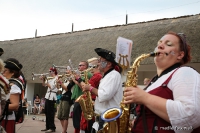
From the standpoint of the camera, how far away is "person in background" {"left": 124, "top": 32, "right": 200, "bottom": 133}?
202 cm

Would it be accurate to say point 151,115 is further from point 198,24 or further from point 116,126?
point 198,24

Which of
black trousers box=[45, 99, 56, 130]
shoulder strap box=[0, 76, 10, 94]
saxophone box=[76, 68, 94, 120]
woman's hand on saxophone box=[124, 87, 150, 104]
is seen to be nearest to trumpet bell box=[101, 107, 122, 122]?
woman's hand on saxophone box=[124, 87, 150, 104]

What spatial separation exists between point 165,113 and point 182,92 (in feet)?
0.64

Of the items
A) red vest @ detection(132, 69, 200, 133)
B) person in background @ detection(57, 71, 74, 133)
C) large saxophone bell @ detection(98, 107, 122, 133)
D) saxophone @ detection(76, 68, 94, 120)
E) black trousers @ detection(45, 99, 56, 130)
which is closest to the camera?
red vest @ detection(132, 69, 200, 133)

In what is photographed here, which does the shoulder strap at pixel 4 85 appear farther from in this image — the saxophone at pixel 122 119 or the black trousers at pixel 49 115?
the black trousers at pixel 49 115

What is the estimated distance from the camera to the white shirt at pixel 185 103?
78.7 inches

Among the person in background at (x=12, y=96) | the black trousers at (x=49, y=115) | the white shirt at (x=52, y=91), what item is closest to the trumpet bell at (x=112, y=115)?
the person in background at (x=12, y=96)

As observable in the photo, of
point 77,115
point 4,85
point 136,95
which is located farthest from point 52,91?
point 136,95

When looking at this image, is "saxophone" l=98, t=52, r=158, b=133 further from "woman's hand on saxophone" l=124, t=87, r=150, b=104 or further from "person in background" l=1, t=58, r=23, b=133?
"person in background" l=1, t=58, r=23, b=133

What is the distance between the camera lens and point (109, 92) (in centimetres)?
419

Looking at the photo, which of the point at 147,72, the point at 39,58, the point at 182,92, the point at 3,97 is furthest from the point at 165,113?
the point at 39,58

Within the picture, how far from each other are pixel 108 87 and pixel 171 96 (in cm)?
209

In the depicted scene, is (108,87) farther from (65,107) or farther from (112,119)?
(65,107)

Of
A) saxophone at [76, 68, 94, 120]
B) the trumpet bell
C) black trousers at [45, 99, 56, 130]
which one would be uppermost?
the trumpet bell
